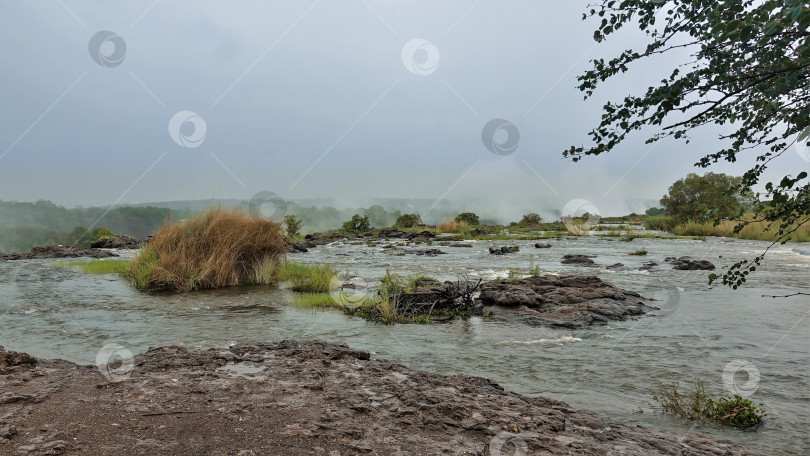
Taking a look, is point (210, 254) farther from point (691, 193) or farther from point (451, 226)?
point (691, 193)

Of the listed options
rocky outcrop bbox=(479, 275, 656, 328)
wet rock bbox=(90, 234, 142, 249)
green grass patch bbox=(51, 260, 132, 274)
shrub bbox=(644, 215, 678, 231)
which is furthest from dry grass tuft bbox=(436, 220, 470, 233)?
rocky outcrop bbox=(479, 275, 656, 328)

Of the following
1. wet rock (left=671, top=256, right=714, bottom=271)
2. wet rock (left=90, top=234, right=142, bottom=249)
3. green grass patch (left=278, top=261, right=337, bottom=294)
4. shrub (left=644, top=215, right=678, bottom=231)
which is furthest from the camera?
shrub (left=644, top=215, right=678, bottom=231)

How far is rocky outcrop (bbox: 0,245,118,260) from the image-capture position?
24.0 m

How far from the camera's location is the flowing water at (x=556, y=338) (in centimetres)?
504

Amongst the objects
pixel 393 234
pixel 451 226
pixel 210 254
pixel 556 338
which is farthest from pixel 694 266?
pixel 451 226

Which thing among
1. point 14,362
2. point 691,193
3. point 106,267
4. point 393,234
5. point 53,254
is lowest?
point 14,362

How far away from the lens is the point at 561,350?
6.86m

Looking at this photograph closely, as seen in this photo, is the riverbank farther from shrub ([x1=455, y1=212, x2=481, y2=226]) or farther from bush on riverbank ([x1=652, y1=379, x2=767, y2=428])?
shrub ([x1=455, y1=212, x2=481, y2=226])

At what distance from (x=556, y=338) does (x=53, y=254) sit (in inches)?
1040

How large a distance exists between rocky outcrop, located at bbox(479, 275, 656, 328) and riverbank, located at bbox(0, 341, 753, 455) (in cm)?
437

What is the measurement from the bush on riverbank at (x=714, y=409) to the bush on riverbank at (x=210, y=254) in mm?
11619

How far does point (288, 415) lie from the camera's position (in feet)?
13.0

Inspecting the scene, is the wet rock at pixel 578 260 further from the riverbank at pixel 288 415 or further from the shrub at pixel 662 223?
the shrub at pixel 662 223

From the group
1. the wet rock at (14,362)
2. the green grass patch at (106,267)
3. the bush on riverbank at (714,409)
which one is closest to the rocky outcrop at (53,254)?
the green grass patch at (106,267)
